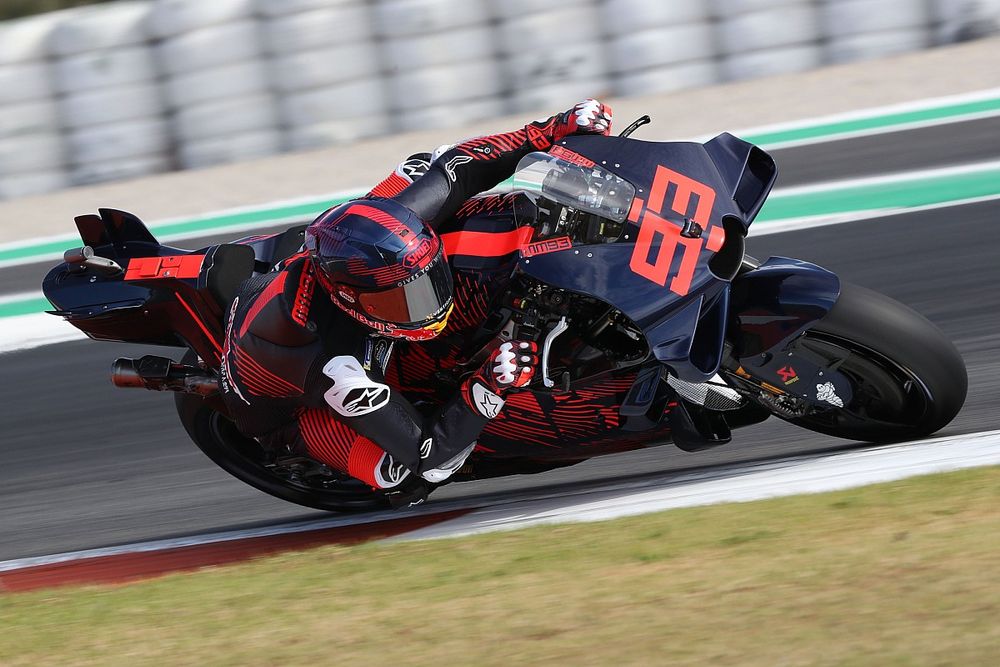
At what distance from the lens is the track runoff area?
4.19 m

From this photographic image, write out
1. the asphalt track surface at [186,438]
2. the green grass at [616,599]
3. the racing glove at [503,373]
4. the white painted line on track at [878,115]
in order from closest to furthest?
the green grass at [616,599] < the racing glove at [503,373] < the asphalt track surface at [186,438] < the white painted line on track at [878,115]

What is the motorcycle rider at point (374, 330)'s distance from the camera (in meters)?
3.71

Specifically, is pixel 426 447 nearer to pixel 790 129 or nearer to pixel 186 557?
pixel 186 557

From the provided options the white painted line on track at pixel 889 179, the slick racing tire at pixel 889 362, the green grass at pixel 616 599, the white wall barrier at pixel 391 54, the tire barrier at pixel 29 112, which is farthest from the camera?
the tire barrier at pixel 29 112

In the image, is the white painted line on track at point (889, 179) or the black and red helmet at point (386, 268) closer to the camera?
the black and red helmet at point (386, 268)

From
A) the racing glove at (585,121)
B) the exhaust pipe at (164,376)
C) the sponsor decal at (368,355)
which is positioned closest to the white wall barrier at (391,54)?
the exhaust pipe at (164,376)

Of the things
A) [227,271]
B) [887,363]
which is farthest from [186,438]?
[887,363]

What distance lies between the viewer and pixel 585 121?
4.01 meters

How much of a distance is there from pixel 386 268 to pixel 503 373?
48 cm

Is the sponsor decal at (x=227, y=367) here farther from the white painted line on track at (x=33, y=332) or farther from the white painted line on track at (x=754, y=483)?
the white painted line on track at (x=33, y=332)

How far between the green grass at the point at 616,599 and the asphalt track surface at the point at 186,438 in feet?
2.81

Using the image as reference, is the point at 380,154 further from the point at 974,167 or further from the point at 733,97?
the point at 974,167

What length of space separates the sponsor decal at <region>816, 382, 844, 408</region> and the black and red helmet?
4.18ft

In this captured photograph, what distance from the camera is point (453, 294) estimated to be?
3992mm
